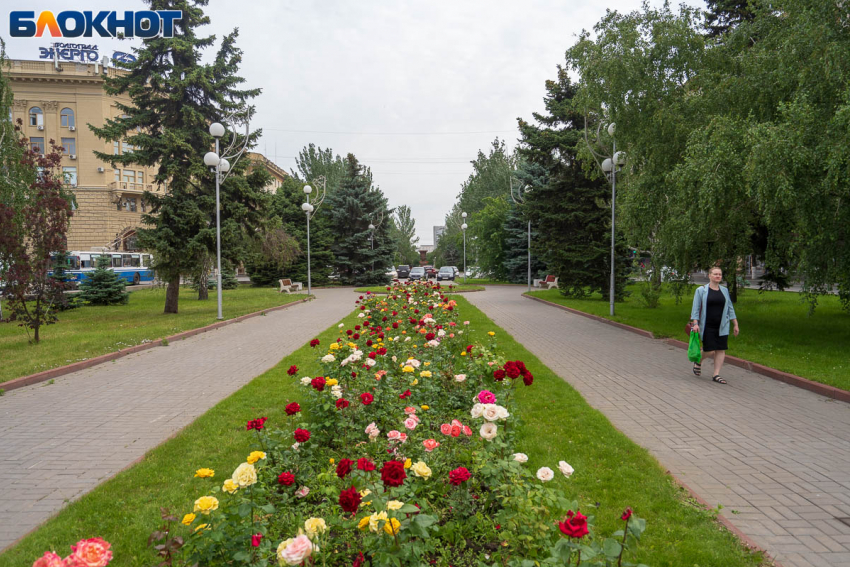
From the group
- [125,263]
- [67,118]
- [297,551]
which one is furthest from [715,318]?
[67,118]

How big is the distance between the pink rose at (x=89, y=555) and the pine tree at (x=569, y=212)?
21701 mm

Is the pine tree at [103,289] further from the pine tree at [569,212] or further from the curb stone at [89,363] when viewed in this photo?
the pine tree at [569,212]

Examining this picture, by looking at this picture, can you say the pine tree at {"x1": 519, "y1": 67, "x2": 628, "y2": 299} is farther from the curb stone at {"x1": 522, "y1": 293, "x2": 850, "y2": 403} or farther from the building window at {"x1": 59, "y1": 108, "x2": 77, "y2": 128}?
the building window at {"x1": 59, "y1": 108, "x2": 77, "y2": 128}

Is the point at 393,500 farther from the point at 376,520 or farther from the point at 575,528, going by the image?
the point at 575,528

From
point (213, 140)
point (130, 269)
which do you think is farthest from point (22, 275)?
point (130, 269)

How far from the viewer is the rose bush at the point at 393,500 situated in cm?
217

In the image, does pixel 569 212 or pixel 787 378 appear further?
pixel 569 212

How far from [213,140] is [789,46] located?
16.8 m

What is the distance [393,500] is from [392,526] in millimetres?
326

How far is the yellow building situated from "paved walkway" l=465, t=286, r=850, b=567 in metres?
49.7

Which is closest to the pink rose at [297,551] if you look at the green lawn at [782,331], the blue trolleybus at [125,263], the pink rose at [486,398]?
the pink rose at [486,398]

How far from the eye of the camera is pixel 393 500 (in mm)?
2445

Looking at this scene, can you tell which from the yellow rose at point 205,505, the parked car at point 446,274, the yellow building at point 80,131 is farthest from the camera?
the yellow building at point 80,131

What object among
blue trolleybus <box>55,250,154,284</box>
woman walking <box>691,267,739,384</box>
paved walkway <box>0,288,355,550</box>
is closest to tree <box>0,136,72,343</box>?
paved walkway <box>0,288,355,550</box>
